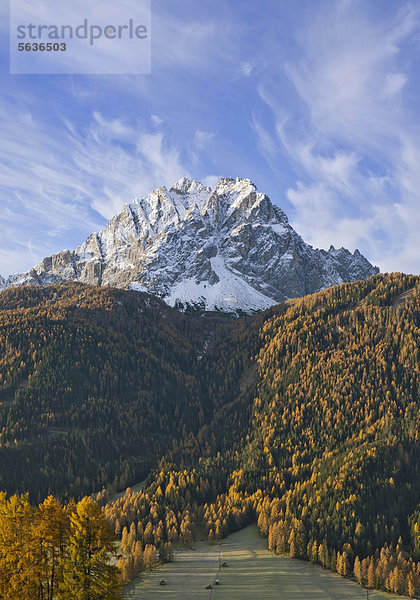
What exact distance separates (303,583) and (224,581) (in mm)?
23949

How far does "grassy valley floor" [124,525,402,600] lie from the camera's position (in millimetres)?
125750

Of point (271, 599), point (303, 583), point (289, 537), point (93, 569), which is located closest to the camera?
point (93, 569)

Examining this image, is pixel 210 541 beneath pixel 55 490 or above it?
beneath

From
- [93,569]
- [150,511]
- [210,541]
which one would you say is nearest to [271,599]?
[210,541]

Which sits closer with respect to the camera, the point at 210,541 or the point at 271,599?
the point at 271,599

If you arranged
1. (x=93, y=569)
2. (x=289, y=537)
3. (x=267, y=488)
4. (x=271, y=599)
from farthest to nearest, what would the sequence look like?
1. (x=267, y=488)
2. (x=289, y=537)
3. (x=271, y=599)
4. (x=93, y=569)

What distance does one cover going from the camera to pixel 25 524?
61875mm

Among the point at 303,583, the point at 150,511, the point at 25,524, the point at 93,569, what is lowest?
the point at 303,583

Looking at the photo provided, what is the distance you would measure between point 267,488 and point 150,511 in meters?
54.6

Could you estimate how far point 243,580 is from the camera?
134m

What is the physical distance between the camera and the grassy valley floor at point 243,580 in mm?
125750

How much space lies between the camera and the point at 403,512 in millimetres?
170000

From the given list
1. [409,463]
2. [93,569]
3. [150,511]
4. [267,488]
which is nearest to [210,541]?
[150,511]

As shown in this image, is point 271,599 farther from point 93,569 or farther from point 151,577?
point 93,569
